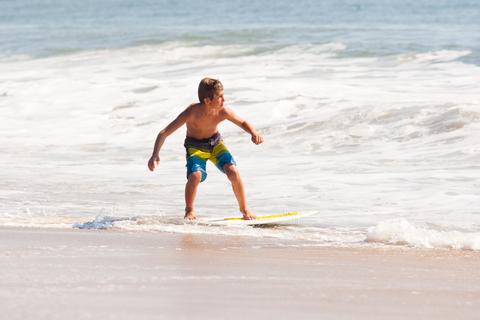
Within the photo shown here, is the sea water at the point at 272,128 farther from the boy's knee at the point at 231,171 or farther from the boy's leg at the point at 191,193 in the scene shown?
the boy's knee at the point at 231,171

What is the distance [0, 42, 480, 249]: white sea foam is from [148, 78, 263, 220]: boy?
39 centimetres

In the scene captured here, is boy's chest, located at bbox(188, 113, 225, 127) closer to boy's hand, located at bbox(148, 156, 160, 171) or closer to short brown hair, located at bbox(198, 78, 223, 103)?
short brown hair, located at bbox(198, 78, 223, 103)

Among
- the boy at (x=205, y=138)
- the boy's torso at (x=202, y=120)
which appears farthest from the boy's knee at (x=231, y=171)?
the boy's torso at (x=202, y=120)

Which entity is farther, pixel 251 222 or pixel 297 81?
pixel 297 81

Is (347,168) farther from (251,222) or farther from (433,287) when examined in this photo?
(433,287)

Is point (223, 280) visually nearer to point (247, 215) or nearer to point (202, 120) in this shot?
point (247, 215)

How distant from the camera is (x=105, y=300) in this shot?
4.16 metres

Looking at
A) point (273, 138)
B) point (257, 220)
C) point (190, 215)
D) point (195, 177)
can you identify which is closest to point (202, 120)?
point (195, 177)

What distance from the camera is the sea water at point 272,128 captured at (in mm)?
7359

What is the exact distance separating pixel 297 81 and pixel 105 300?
12.2m

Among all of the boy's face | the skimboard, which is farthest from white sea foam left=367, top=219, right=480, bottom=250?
the boy's face

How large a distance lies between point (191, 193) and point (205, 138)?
41 cm

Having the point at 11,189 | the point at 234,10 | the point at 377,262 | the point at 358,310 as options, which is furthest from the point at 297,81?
the point at 234,10

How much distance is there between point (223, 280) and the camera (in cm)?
469
